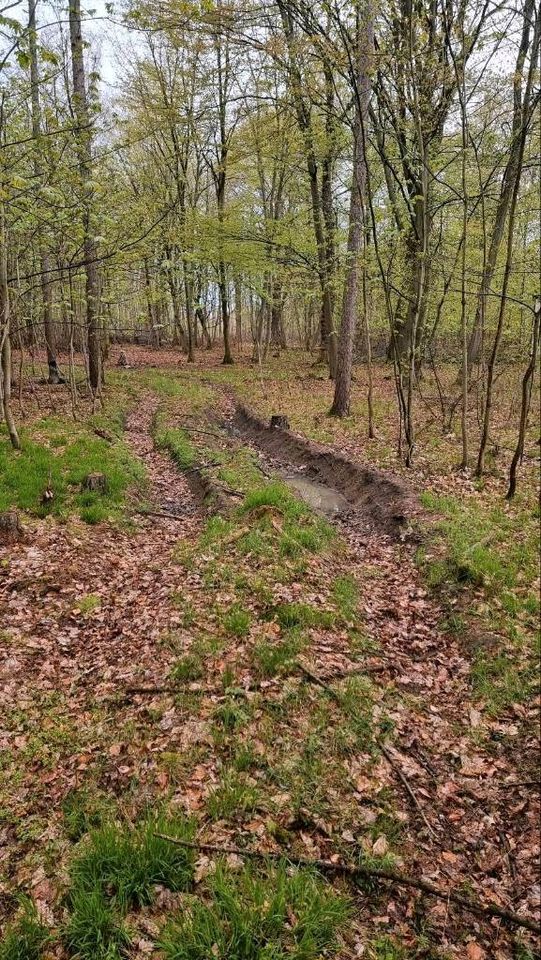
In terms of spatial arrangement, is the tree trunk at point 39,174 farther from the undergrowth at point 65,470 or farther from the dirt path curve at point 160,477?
the dirt path curve at point 160,477

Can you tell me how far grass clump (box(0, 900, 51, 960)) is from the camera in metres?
2.89

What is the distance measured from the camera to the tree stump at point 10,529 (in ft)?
24.6

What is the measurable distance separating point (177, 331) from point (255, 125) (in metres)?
24.6

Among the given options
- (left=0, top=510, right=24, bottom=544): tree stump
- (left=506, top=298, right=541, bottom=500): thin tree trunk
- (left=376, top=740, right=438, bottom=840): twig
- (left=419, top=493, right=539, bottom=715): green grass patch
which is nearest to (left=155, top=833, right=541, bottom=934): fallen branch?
(left=376, top=740, right=438, bottom=840): twig

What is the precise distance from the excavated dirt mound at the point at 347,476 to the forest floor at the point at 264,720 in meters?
0.14

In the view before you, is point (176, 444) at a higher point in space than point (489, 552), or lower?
higher

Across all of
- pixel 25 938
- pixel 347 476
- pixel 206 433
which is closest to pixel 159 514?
pixel 347 476

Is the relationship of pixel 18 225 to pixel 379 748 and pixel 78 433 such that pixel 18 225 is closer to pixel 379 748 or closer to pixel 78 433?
pixel 78 433

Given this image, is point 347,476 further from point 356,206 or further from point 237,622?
point 356,206

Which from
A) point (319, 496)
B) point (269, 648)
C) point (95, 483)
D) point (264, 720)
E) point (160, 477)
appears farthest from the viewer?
point (160, 477)

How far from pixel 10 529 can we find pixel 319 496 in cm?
592

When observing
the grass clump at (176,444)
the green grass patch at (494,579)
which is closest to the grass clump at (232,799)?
the green grass patch at (494,579)

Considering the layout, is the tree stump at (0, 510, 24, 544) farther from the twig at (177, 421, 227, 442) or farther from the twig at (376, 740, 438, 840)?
the twig at (177, 421, 227, 442)

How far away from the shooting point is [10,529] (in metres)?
7.57
